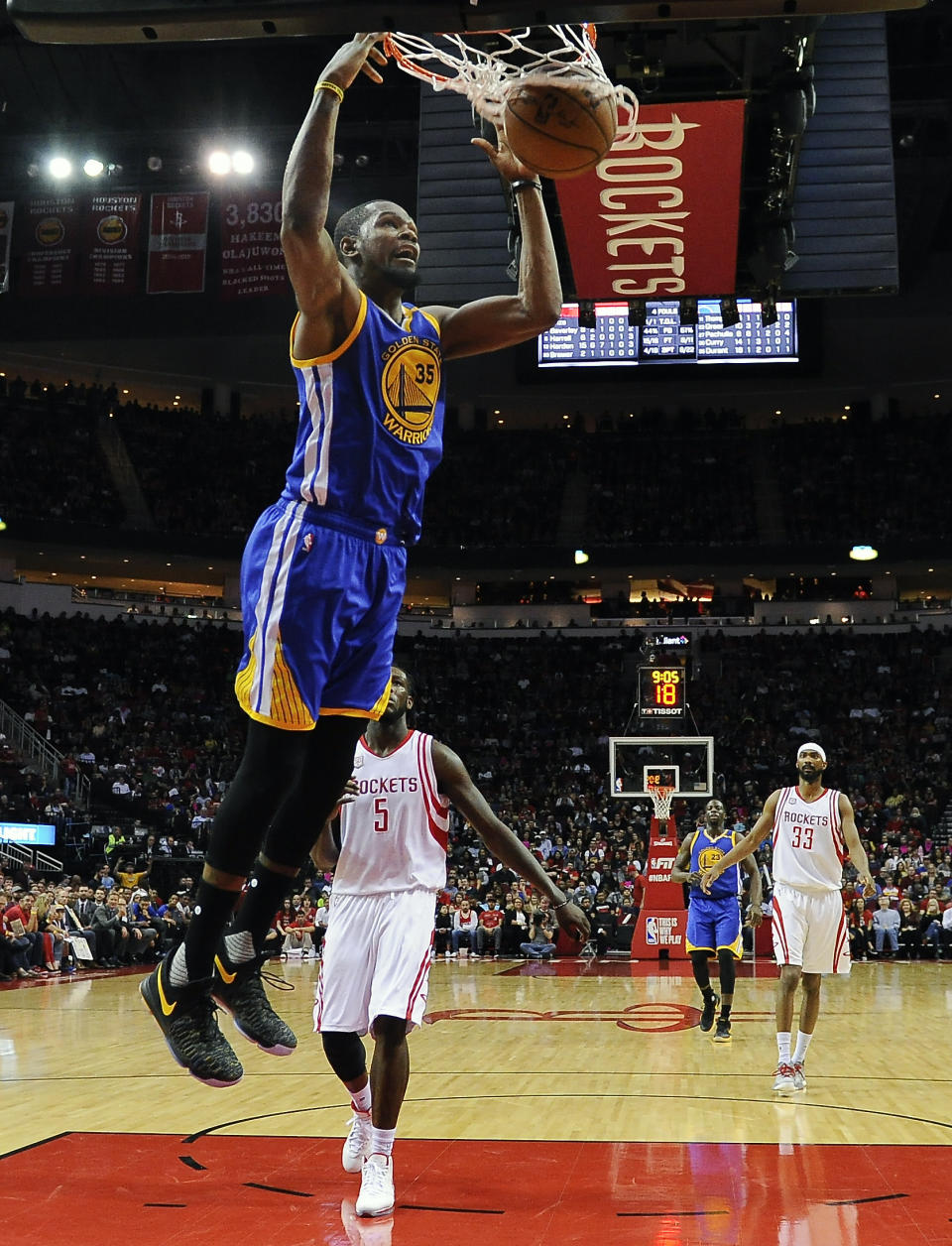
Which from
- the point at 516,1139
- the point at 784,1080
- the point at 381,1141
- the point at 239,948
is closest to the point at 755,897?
the point at 784,1080

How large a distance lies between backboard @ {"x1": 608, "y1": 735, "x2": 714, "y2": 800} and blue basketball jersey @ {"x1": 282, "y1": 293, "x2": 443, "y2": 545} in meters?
17.9

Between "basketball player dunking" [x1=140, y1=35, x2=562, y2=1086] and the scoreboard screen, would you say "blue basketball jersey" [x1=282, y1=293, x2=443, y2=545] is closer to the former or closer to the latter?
"basketball player dunking" [x1=140, y1=35, x2=562, y2=1086]

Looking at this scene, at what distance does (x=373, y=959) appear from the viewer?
19.3ft

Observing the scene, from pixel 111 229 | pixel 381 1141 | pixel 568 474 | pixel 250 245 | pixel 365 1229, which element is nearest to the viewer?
pixel 365 1229

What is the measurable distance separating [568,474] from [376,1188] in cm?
3179

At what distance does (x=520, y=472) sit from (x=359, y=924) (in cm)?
3073

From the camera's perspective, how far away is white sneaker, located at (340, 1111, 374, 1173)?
589cm

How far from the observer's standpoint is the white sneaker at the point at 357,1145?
589 cm

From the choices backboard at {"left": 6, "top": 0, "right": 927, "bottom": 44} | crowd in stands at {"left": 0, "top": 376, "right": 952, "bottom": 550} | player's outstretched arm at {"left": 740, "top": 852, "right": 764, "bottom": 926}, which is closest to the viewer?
backboard at {"left": 6, "top": 0, "right": 927, "bottom": 44}

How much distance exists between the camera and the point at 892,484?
34.2 m

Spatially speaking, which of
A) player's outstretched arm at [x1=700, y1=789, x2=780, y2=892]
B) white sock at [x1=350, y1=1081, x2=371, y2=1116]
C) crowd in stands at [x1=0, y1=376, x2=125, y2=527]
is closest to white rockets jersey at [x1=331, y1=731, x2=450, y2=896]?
white sock at [x1=350, y1=1081, x2=371, y2=1116]

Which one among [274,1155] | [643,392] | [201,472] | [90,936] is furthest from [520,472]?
[274,1155]

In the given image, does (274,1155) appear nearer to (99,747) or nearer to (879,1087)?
(879,1087)

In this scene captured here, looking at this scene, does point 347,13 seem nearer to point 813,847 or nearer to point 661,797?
point 813,847
